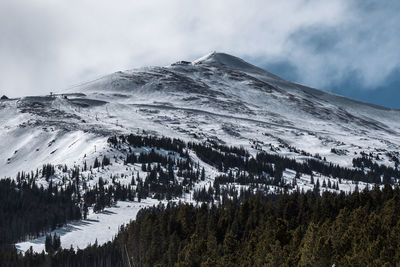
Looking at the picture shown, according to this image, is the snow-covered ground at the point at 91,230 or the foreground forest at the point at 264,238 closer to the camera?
the foreground forest at the point at 264,238

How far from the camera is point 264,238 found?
82875 mm

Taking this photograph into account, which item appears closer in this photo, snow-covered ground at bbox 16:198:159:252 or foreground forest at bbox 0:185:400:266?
foreground forest at bbox 0:185:400:266

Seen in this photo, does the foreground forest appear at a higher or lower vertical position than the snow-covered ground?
higher

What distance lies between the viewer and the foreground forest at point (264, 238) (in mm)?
62838

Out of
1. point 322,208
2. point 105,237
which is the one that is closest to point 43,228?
point 105,237

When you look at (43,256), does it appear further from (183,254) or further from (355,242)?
(355,242)

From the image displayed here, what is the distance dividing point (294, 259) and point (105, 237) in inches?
4475

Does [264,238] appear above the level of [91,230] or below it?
above

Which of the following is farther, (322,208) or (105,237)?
(105,237)

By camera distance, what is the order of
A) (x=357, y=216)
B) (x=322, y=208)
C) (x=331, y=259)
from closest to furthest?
(x=331, y=259) < (x=357, y=216) < (x=322, y=208)

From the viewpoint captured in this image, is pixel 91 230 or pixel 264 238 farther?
pixel 91 230

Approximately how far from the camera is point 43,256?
453ft

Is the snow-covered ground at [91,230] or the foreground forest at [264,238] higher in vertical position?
the foreground forest at [264,238]

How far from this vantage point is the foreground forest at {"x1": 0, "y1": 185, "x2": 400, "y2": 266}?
206 feet
